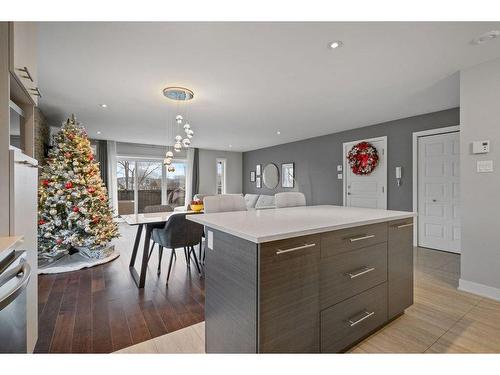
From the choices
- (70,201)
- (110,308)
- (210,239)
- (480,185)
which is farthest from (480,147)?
(70,201)

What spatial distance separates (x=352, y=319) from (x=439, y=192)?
11.3ft

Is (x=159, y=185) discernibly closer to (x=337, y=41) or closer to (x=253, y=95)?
(x=253, y=95)

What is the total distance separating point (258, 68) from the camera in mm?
2371

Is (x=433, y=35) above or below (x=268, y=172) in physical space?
above

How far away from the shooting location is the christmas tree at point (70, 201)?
125 inches

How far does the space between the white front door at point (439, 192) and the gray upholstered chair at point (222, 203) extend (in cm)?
343

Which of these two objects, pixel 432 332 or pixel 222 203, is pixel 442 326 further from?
pixel 222 203

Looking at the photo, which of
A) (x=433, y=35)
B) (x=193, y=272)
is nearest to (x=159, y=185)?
(x=193, y=272)

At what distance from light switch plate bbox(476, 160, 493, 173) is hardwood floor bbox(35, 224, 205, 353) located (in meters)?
2.96

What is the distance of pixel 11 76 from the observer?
1.22 metres

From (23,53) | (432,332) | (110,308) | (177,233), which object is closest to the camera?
(23,53)

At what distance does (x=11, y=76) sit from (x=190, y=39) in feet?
3.86

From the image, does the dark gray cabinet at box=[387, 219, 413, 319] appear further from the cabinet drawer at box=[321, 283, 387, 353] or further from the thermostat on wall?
the thermostat on wall

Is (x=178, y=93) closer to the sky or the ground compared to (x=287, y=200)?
closer to the sky
